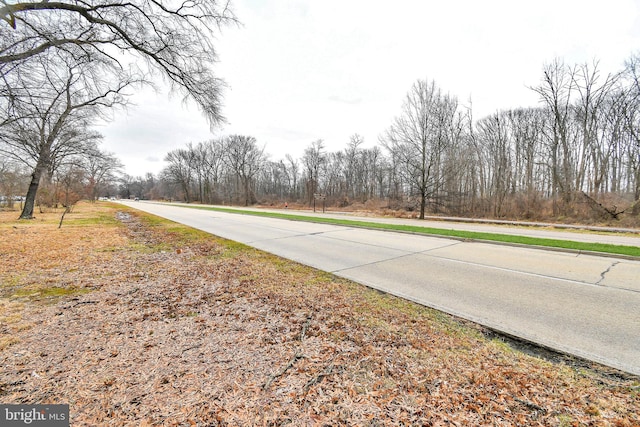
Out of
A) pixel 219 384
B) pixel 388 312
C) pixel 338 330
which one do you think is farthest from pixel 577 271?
pixel 219 384

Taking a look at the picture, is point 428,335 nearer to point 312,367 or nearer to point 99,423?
point 312,367

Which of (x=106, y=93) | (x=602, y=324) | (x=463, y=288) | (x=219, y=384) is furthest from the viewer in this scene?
(x=106, y=93)

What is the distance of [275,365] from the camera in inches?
106

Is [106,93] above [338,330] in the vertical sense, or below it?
above

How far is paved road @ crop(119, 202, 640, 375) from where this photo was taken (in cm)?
340

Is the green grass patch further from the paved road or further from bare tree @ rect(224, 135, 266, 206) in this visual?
bare tree @ rect(224, 135, 266, 206)

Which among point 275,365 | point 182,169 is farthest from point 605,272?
point 182,169

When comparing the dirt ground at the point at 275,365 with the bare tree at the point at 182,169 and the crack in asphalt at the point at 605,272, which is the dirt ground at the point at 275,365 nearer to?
the crack in asphalt at the point at 605,272

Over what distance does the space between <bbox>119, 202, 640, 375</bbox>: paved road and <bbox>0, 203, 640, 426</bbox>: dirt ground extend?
0.53 meters

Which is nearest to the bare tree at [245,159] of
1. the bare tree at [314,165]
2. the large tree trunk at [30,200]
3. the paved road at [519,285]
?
the bare tree at [314,165]

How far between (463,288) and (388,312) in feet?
7.08

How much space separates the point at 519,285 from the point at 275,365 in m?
5.24

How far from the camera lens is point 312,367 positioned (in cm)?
267

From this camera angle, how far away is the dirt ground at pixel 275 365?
81.7 inches
